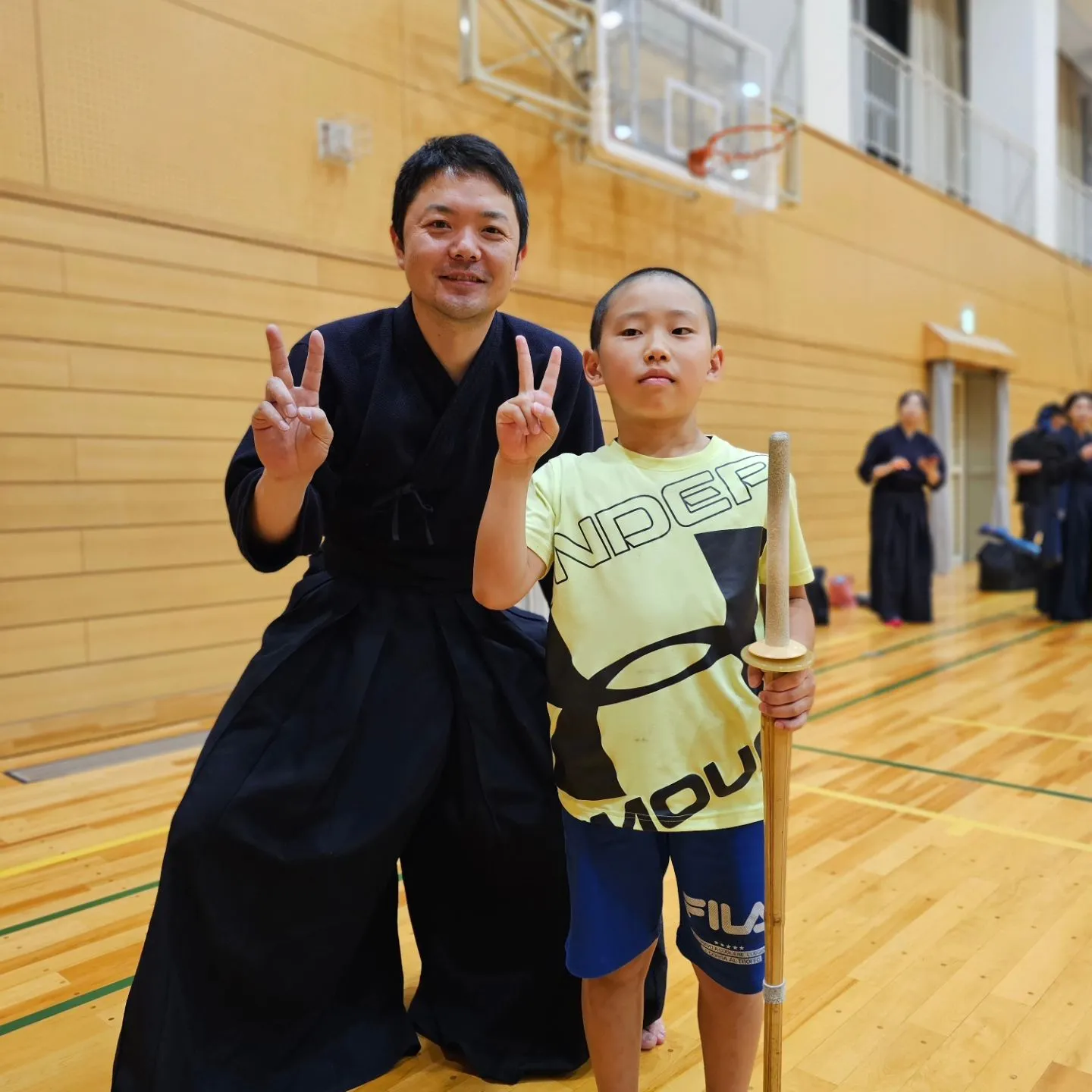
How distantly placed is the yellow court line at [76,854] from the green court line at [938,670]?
9.36ft

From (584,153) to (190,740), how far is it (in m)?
4.43

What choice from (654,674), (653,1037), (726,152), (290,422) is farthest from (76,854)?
(726,152)

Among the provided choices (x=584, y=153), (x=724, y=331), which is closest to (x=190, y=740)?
(x=584, y=153)

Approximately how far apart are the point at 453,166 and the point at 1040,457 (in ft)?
23.2

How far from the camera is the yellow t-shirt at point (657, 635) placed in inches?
54.8

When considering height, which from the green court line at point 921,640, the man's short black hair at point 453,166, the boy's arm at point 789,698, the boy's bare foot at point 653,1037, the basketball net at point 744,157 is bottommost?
the green court line at point 921,640

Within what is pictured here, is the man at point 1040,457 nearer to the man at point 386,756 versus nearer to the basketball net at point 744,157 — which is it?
the basketball net at point 744,157

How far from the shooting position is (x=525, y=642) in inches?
72.5

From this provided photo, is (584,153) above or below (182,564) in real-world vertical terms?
above

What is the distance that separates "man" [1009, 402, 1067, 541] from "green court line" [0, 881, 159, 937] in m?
6.78

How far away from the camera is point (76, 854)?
2.94 m

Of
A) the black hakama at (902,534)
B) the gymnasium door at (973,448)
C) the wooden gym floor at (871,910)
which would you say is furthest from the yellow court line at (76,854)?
the gymnasium door at (973,448)

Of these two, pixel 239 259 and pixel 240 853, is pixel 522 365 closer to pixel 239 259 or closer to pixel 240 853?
pixel 240 853

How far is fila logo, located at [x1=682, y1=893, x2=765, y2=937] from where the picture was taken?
1.40 metres
